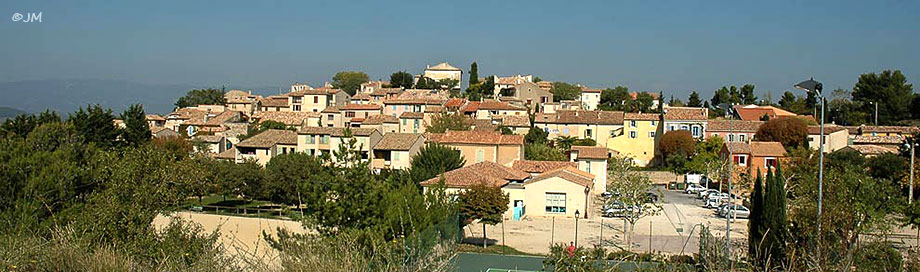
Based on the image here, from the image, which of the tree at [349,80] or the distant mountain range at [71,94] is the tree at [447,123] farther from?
the distant mountain range at [71,94]

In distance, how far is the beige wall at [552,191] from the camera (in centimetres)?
2838

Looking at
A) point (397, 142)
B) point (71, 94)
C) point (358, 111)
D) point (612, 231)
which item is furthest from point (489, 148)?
point (71, 94)

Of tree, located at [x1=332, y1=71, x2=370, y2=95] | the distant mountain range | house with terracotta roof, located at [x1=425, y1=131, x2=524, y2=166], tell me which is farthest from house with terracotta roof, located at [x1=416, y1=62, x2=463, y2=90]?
house with terracotta roof, located at [x1=425, y1=131, x2=524, y2=166]

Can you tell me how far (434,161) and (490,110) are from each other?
23042mm

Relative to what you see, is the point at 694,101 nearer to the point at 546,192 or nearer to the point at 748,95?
the point at 748,95

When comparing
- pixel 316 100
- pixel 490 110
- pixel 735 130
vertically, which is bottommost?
pixel 735 130

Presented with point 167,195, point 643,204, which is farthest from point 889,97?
point 167,195

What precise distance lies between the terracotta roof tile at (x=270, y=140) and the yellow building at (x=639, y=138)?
18865 mm

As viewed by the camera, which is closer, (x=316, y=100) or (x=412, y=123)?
(x=412, y=123)

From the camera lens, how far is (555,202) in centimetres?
2861

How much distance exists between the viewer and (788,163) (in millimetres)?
34781

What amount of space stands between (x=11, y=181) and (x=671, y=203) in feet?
83.6

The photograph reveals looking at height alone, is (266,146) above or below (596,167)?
above

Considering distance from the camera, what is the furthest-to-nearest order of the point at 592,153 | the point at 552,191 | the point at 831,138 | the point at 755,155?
the point at 831,138 → the point at 755,155 → the point at 592,153 → the point at 552,191
